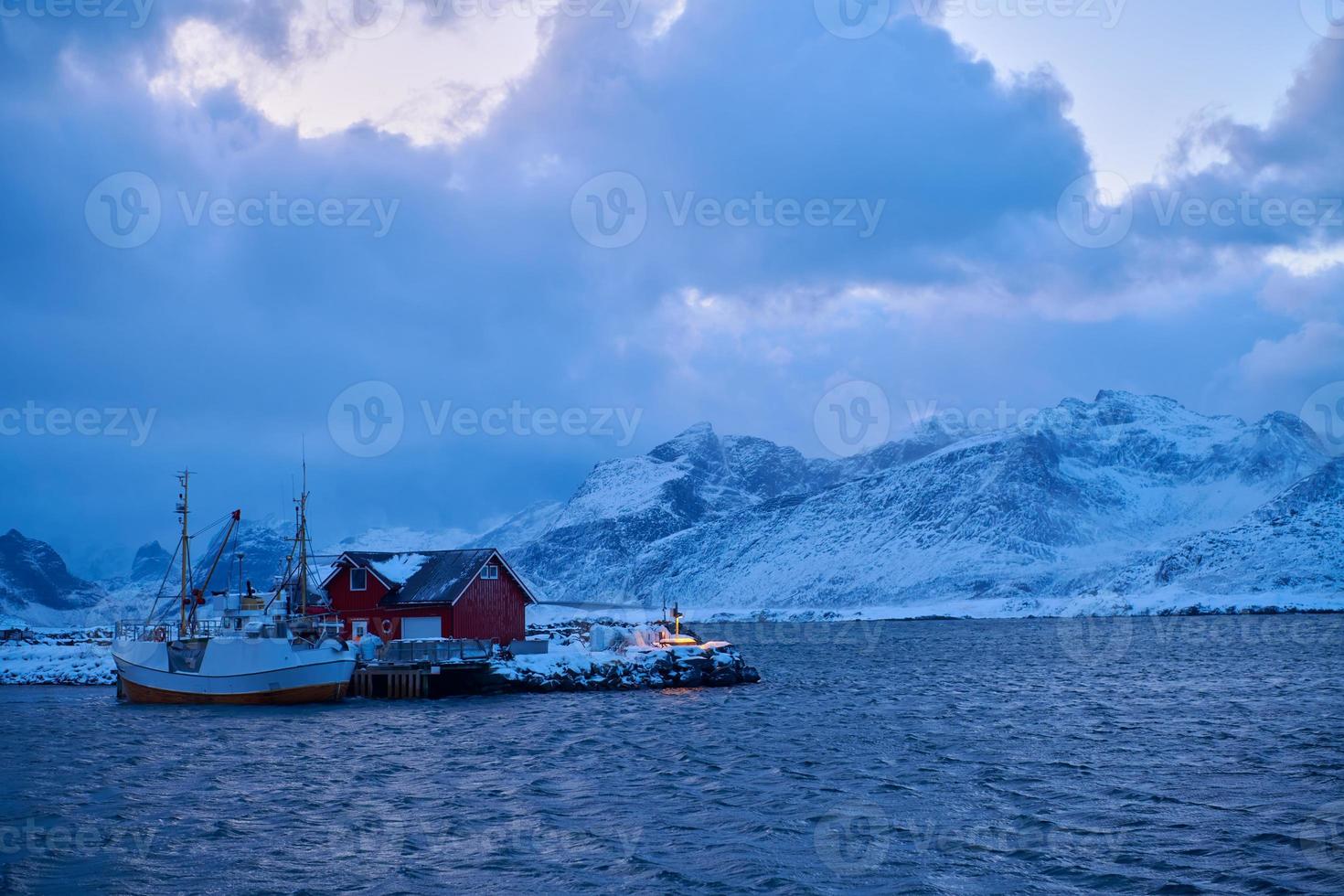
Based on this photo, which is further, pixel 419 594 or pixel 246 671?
pixel 419 594

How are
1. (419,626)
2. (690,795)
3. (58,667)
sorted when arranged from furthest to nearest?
1. (58,667)
2. (419,626)
3. (690,795)

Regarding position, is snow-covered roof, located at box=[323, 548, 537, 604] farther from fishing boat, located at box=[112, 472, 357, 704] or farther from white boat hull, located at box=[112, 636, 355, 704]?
white boat hull, located at box=[112, 636, 355, 704]

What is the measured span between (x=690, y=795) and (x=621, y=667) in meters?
33.9

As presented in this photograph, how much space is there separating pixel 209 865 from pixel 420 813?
5586mm

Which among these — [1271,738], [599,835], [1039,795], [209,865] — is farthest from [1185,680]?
[209,865]

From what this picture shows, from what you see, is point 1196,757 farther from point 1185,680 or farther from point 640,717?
point 1185,680

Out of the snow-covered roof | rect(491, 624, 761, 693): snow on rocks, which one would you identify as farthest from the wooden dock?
the snow-covered roof

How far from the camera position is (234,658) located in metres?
52.2

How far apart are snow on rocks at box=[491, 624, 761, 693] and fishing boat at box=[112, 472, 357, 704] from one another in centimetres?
911

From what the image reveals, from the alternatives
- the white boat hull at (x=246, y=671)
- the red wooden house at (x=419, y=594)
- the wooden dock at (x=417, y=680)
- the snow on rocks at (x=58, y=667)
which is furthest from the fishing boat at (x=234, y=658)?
the snow on rocks at (x=58, y=667)

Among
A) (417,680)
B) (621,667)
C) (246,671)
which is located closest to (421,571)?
(417,680)

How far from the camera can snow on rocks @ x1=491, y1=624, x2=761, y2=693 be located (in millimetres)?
59094

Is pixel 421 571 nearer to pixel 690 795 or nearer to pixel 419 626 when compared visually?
pixel 419 626

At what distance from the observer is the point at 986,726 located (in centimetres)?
4125
